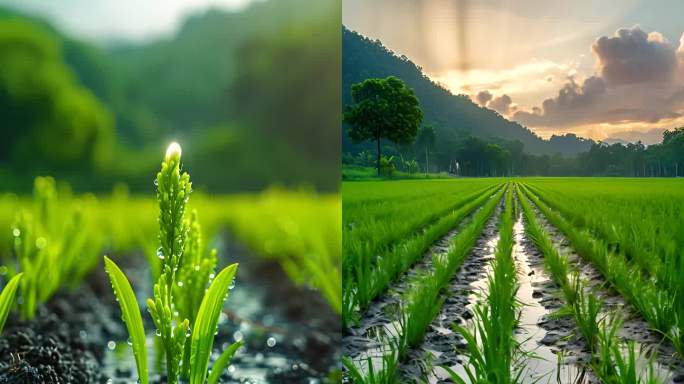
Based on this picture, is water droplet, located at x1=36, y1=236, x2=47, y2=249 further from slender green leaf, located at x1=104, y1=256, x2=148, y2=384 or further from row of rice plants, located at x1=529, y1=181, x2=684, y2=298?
row of rice plants, located at x1=529, y1=181, x2=684, y2=298

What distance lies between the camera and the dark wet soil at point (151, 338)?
275cm

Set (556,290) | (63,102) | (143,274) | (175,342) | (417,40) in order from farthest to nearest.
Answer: (63,102), (143,274), (417,40), (556,290), (175,342)

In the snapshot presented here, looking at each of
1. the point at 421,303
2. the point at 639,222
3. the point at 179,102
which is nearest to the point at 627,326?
the point at 639,222

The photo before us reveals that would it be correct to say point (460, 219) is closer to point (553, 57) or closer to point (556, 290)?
point (556, 290)

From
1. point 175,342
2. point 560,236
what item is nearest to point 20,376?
point 175,342

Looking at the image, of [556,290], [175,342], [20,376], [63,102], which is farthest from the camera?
[63,102]

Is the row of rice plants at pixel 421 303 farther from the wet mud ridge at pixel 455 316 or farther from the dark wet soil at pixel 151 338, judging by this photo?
the dark wet soil at pixel 151 338

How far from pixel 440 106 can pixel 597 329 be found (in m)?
1.23

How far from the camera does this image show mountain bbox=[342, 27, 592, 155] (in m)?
3.19

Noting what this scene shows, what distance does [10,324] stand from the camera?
336 cm

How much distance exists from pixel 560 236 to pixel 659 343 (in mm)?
653

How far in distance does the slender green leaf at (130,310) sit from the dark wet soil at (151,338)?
51 cm

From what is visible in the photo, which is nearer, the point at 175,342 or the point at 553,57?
the point at 175,342

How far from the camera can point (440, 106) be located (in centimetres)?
327
